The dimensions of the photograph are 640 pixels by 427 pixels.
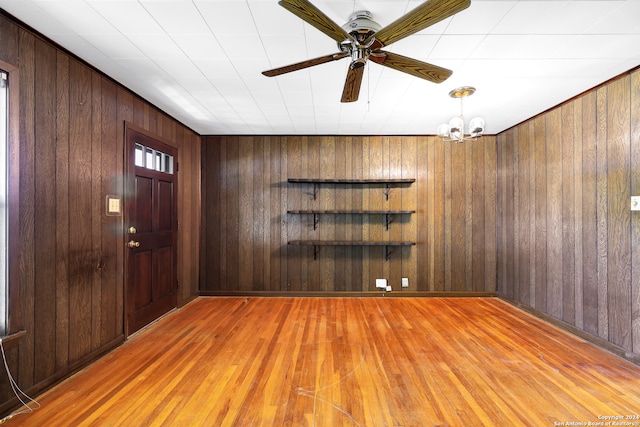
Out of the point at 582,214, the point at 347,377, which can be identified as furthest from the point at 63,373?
the point at 582,214

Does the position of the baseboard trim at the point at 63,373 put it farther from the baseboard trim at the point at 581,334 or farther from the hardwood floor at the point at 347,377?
the baseboard trim at the point at 581,334

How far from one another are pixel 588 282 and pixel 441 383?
6.35 ft

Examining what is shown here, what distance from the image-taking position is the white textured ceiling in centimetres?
167

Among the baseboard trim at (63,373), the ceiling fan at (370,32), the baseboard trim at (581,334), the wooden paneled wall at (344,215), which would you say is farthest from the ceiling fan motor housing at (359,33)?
the baseboard trim at (581,334)

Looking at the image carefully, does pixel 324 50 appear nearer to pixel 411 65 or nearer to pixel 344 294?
pixel 411 65

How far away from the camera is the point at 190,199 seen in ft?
13.1

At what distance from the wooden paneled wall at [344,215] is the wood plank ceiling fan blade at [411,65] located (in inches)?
94.3

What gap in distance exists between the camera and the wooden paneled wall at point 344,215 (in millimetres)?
4156

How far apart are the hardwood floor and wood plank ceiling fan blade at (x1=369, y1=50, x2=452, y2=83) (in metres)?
2.12

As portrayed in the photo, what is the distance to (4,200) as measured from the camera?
1.69 m

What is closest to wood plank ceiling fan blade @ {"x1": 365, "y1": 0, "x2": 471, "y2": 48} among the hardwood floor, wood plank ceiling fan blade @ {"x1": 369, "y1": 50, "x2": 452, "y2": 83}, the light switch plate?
wood plank ceiling fan blade @ {"x1": 369, "y1": 50, "x2": 452, "y2": 83}

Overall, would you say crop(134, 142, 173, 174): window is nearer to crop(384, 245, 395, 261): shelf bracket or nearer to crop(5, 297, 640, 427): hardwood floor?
crop(5, 297, 640, 427): hardwood floor

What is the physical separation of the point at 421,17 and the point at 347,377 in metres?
2.30

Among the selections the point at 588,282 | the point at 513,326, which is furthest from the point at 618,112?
the point at 513,326
